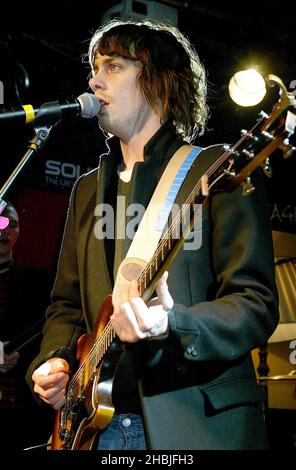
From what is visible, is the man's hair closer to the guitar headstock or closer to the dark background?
the guitar headstock

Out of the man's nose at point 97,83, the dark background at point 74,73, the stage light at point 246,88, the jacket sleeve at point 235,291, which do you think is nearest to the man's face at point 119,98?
the man's nose at point 97,83

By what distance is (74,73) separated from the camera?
594 cm

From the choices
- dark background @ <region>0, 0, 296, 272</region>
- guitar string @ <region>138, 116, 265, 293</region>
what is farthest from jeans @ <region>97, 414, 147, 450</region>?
dark background @ <region>0, 0, 296, 272</region>

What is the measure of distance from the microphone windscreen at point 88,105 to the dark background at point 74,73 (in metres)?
2.94

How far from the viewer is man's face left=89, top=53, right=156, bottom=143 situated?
8.27 feet

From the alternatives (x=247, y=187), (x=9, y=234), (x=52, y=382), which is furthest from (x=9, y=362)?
(x=247, y=187)

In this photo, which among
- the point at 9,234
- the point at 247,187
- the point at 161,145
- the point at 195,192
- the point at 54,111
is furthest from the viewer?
the point at 9,234

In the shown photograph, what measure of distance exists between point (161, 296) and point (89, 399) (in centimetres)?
55

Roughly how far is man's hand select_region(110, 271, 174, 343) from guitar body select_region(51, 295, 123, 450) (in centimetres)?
23

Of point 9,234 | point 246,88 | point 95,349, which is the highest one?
point 246,88

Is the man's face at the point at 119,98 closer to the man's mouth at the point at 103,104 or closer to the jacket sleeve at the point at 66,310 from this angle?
the man's mouth at the point at 103,104

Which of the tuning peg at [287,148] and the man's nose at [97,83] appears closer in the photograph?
the tuning peg at [287,148]

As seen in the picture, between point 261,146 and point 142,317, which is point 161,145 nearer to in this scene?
point 261,146

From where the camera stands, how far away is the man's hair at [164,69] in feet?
8.75
